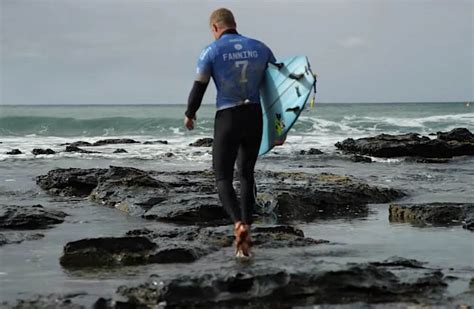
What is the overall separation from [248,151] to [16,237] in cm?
267

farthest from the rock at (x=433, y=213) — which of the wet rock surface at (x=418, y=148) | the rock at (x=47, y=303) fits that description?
the wet rock surface at (x=418, y=148)

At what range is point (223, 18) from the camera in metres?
6.16

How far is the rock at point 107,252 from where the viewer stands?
5.85m

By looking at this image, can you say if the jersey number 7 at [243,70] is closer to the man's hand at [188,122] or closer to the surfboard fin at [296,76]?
the man's hand at [188,122]

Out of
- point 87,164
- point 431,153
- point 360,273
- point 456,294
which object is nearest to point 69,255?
point 360,273

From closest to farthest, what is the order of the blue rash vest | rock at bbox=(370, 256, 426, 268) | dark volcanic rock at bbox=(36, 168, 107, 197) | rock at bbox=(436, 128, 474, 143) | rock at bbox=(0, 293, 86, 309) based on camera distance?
1. rock at bbox=(0, 293, 86, 309)
2. rock at bbox=(370, 256, 426, 268)
3. the blue rash vest
4. dark volcanic rock at bbox=(36, 168, 107, 197)
5. rock at bbox=(436, 128, 474, 143)

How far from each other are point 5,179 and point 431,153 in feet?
46.4

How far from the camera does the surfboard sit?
21.7 feet

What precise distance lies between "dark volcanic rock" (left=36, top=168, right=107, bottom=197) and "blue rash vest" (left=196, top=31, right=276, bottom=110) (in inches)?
247

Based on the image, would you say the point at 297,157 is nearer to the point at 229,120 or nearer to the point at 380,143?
the point at 380,143

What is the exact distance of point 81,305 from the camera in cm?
439

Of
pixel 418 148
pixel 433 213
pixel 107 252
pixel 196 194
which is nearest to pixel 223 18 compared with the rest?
pixel 107 252

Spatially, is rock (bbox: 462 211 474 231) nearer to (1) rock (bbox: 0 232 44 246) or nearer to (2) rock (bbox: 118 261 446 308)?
(2) rock (bbox: 118 261 446 308)

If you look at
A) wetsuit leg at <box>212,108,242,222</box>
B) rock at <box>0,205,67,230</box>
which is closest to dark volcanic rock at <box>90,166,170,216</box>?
rock at <box>0,205,67,230</box>
